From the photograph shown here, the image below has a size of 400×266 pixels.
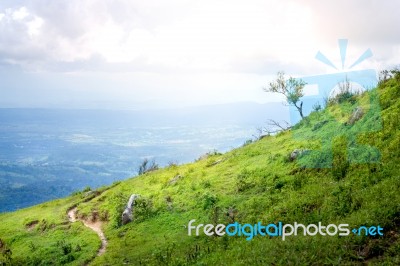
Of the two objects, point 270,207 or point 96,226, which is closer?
point 270,207

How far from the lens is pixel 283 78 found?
5075cm

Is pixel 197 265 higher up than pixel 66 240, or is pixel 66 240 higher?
pixel 197 265

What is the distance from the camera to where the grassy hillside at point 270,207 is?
13930 millimetres

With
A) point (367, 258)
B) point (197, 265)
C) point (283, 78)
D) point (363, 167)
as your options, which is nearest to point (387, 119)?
point (363, 167)

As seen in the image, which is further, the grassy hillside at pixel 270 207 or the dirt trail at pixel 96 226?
the dirt trail at pixel 96 226

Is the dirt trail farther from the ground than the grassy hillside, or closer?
closer

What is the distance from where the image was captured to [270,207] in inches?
773

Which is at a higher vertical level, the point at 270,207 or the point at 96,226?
the point at 270,207

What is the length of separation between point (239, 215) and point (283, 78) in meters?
34.0

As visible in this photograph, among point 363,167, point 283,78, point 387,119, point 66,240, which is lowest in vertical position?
point 66,240

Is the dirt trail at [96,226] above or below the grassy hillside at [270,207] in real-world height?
below

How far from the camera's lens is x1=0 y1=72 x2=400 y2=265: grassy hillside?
13930mm

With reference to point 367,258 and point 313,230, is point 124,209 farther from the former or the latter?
point 367,258

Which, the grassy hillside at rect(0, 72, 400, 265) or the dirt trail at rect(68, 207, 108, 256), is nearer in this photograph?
the grassy hillside at rect(0, 72, 400, 265)
